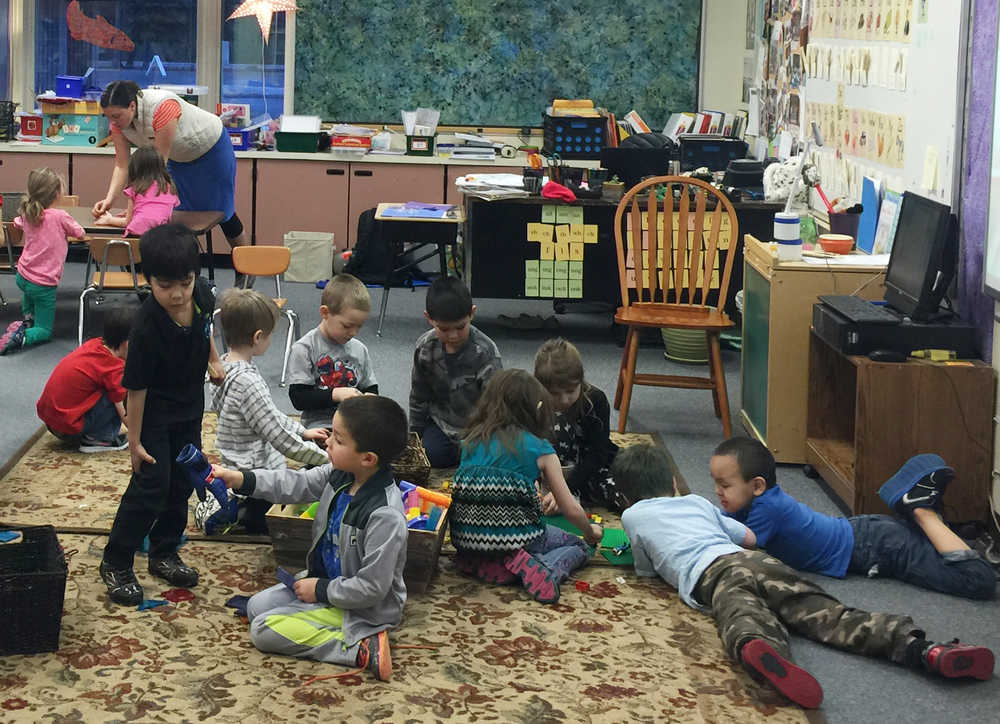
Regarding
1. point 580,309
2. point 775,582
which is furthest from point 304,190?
point 775,582

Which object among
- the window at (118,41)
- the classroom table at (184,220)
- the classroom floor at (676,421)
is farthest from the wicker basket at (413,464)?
the window at (118,41)

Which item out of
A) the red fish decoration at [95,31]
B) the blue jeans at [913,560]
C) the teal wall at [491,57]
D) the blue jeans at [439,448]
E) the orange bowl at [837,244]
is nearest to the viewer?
the blue jeans at [913,560]

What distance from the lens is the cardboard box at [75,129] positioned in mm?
8188

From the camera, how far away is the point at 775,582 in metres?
3.18

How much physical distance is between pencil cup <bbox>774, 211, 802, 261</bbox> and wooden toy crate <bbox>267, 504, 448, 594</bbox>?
1726 millimetres

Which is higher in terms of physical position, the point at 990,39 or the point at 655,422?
the point at 990,39

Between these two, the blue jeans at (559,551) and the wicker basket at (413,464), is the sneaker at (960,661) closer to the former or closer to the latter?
the blue jeans at (559,551)

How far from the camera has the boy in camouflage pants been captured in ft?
9.55

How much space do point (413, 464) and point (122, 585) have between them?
115 centimetres

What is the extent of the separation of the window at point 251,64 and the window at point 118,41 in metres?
0.23

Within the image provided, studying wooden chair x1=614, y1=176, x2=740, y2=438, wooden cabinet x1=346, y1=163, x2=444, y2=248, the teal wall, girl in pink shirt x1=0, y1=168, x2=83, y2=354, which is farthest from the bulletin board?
girl in pink shirt x1=0, y1=168, x2=83, y2=354

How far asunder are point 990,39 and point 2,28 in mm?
6939

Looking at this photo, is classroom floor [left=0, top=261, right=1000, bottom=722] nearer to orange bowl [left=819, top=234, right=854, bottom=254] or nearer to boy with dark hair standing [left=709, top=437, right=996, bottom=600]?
boy with dark hair standing [left=709, top=437, right=996, bottom=600]

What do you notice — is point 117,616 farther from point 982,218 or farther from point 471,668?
point 982,218
